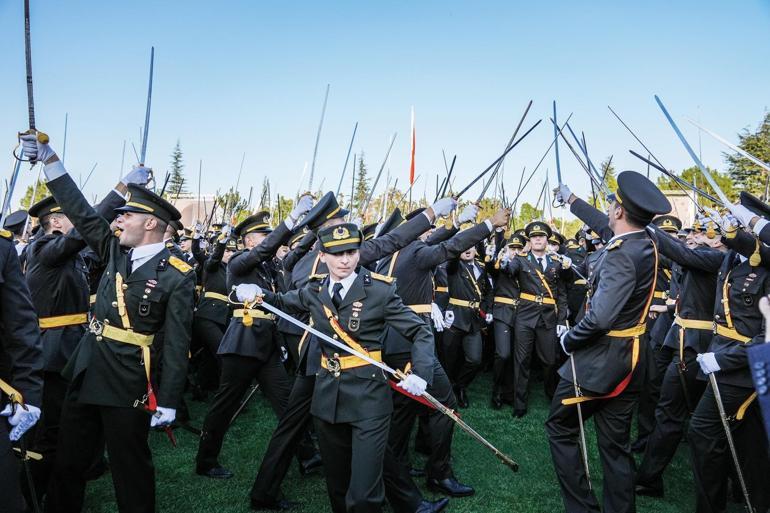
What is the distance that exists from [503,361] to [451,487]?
3495mm

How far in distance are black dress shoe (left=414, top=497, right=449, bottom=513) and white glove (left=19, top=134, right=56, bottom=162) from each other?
12.0 ft

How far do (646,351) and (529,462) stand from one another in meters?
2.14

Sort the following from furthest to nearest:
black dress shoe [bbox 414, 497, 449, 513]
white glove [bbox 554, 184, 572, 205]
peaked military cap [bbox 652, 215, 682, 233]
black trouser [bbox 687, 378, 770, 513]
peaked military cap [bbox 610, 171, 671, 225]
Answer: peaked military cap [bbox 652, 215, 682, 233] < white glove [bbox 554, 184, 572, 205] < black dress shoe [bbox 414, 497, 449, 513] < black trouser [bbox 687, 378, 770, 513] < peaked military cap [bbox 610, 171, 671, 225]

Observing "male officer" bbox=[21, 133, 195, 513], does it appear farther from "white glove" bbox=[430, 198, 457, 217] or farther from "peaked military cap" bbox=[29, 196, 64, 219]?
"white glove" bbox=[430, 198, 457, 217]

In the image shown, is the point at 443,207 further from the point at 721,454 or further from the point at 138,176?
the point at 721,454

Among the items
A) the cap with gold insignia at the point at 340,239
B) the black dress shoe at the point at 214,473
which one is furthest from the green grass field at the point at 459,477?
the cap with gold insignia at the point at 340,239

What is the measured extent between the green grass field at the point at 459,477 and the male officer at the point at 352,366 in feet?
4.31

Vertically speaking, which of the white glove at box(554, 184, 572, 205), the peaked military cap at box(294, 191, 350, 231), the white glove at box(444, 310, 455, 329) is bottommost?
the white glove at box(444, 310, 455, 329)

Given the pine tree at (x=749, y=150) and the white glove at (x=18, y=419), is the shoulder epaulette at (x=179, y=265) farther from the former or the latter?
the pine tree at (x=749, y=150)

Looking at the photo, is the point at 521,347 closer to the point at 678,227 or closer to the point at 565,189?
the point at 678,227

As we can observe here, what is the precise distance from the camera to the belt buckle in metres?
3.93

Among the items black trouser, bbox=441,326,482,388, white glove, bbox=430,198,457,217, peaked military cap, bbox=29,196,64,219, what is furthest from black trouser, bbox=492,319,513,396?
peaked military cap, bbox=29,196,64,219

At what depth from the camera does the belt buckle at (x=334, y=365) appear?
393cm

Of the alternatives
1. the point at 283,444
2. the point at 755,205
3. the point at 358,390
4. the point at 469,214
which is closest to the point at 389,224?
the point at 469,214
